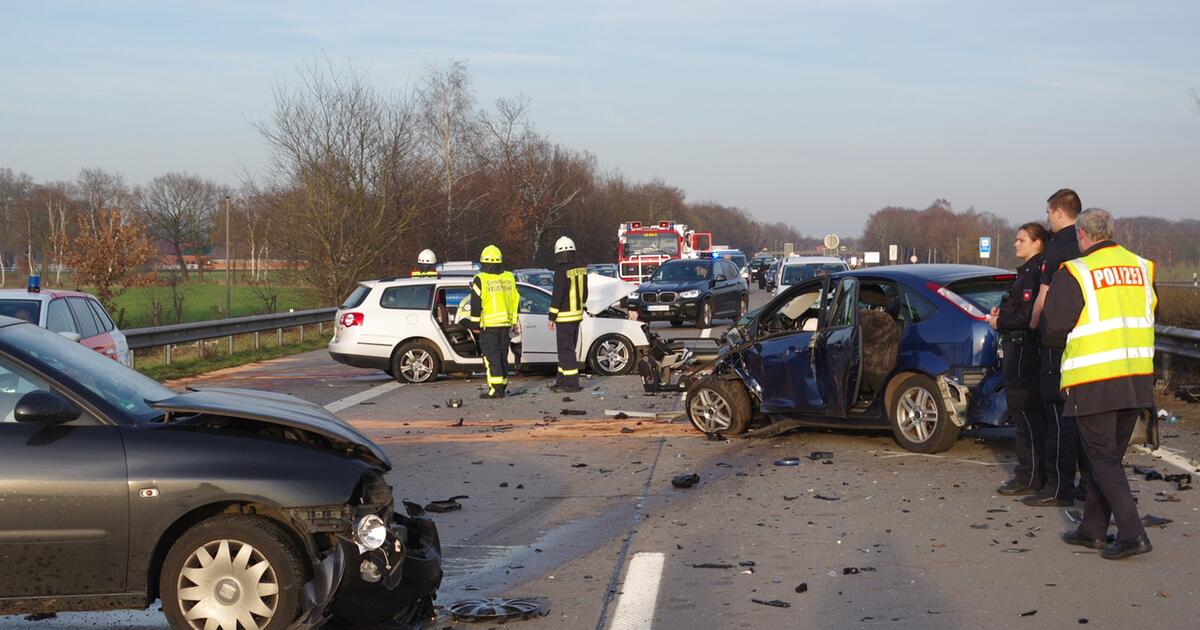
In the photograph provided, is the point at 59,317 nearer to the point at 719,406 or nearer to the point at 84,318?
the point at 84,318

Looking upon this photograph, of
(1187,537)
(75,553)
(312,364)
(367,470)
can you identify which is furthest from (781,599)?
(312,364)

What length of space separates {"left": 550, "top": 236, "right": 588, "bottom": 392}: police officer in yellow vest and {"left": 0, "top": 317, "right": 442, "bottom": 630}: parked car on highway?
34.5 ft

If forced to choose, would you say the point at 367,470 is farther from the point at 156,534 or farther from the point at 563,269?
A: the point at 563,269

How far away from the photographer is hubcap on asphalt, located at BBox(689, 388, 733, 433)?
37.1 ft

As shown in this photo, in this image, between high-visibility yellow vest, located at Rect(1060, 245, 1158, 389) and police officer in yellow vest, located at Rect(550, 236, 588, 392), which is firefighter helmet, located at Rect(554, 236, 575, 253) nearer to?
police officer in yellow vest, located at Rect(550, 236, 588, 392)

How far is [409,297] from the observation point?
1759 cm

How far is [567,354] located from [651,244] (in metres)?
28.8

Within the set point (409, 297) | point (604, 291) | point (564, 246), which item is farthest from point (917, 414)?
point (604, 291)

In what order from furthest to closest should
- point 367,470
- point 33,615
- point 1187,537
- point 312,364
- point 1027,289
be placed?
point 312,364 → point 1027,289 → point 1187,537 → point 33,615 → point 367,470

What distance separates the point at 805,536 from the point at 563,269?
906 cm

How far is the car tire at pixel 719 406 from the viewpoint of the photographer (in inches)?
442

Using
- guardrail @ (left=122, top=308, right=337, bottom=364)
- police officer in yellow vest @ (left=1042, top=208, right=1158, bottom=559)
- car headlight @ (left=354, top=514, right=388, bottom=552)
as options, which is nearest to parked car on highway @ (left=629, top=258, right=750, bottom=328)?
guardrail @ (left=122, top=308, right=337, bottom=364)

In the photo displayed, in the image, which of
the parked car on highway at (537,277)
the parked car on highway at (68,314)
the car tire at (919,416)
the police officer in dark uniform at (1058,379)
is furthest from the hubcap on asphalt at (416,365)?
the parked car on highway at (537,277)

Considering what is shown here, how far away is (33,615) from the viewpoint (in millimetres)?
5676
